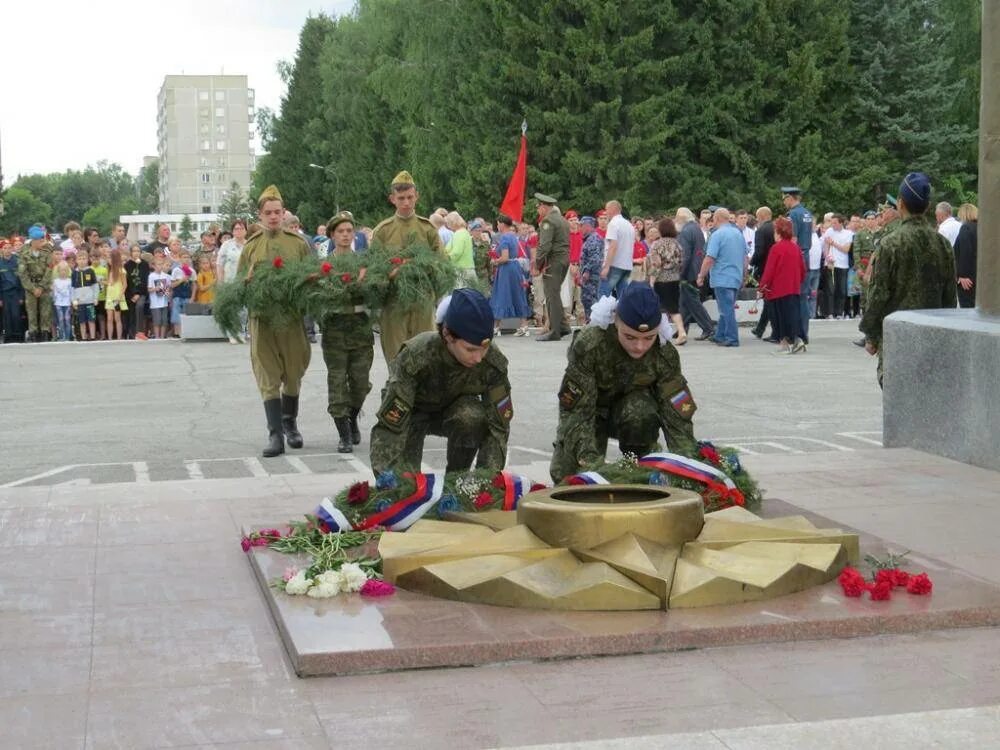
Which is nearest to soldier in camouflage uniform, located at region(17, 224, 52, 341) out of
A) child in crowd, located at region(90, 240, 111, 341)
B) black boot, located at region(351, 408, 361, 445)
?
child in crowd, located at region(90, 240, 111, 341)

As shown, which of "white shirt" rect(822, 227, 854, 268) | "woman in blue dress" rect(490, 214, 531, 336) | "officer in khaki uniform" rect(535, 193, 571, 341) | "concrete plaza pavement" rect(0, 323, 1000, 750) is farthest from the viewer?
"white shirt" rect(822, 227, 854, 268)

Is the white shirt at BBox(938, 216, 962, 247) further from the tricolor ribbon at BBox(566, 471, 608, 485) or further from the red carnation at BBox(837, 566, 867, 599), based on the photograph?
the red carnation at BBox(837, 566, 867, 599)

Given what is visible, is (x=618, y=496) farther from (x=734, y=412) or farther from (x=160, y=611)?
(x=734, y=412)

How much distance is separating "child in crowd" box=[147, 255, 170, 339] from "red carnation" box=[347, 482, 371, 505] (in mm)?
18272

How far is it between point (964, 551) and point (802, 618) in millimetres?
1728

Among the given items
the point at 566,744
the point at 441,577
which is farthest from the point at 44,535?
the point at 566,744

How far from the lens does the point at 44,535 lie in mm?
7652

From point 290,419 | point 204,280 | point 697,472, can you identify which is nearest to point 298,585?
point 697,472

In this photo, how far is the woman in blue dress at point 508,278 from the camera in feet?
75.8

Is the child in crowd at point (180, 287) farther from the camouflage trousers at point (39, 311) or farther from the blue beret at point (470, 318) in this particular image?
the blue beret at point (470, 318)

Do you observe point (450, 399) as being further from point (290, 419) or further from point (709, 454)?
point (290, 419)

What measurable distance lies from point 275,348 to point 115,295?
46.1 feet

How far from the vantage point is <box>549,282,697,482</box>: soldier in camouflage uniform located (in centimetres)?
793

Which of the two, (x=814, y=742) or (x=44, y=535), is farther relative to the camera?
(x=44, y=535)
